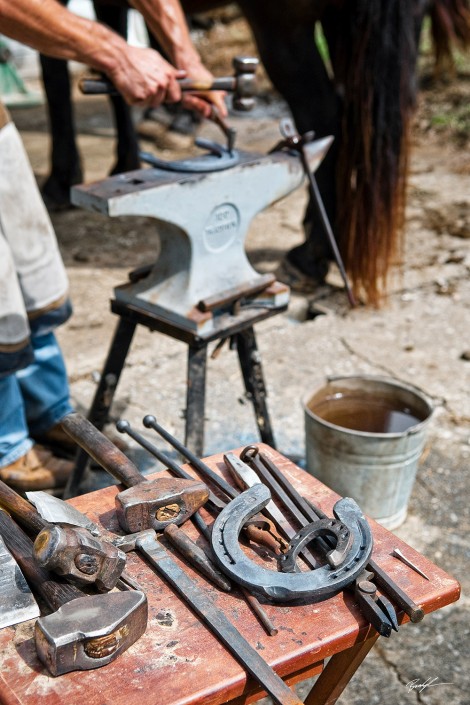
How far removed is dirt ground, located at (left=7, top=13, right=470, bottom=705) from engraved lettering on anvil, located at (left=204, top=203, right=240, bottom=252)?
48cm

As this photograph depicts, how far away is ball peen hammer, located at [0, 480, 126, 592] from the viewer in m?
1.10

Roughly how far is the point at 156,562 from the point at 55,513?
0.55 feet

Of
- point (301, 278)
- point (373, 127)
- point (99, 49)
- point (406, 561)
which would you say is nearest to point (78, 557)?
point (406, 561)

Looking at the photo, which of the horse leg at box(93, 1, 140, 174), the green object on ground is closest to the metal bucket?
the horse leg at box(93, 1, 140, 174)

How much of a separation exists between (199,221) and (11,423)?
2.43ft

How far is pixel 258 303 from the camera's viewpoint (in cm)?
208

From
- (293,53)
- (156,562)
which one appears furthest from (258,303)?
(293,53)

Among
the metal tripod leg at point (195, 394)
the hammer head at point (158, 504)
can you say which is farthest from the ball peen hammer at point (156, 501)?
the metal tripod leg at point (195, 394)

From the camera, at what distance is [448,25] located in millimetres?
3680

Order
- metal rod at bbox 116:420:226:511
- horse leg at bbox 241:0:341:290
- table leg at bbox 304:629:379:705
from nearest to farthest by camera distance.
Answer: table leg at bbox 304:629:379:705 → metal rod at bbox 116:420:226:511 → horse leg at bbox 241:0:341:290

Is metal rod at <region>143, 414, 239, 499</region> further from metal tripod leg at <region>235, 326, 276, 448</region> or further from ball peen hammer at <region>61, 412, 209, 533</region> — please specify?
metal tripod leg at <region>235, 326, 276, 448</region>

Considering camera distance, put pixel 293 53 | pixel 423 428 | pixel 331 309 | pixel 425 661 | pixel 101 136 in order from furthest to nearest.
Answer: pixel 101 136
pixel 331 309
pixel 293 53
pixel 423 428
pixel 425 661

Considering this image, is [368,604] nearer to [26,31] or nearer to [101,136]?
[26,31]

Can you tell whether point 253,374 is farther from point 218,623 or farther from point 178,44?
point 218,623
